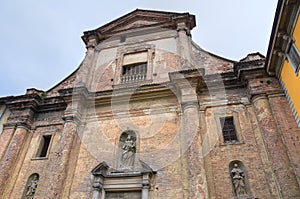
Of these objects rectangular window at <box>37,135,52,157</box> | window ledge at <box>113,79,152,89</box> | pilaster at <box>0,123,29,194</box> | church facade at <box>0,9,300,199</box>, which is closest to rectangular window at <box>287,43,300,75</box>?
church facade at <box>0,9,300,199</box>

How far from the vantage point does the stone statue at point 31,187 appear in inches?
372

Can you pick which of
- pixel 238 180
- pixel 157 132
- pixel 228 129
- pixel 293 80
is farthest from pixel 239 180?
pixel 293 80

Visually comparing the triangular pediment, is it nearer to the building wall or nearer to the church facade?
the church facade

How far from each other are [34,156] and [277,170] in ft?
30.1

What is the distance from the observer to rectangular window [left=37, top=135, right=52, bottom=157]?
35.2 ft

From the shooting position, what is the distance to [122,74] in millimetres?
12625

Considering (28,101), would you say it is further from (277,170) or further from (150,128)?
(277,170)

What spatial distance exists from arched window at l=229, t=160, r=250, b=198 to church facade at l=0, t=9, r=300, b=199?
0.03 meters

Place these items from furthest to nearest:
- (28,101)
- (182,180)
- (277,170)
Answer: (28,101) → (182,180) → (277,170)

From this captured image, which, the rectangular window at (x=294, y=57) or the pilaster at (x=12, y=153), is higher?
the rectangular window at (x=294, y=57)

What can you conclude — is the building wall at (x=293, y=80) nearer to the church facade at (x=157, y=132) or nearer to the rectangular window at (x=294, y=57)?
the rectangular window at (x=294, y=57)

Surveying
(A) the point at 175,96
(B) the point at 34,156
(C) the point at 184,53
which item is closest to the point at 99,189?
(B) the point at 34,156

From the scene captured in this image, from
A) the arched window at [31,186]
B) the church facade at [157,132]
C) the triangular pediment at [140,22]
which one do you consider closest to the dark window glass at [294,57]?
the church facade at [157,132]

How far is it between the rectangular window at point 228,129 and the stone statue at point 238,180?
124cm
